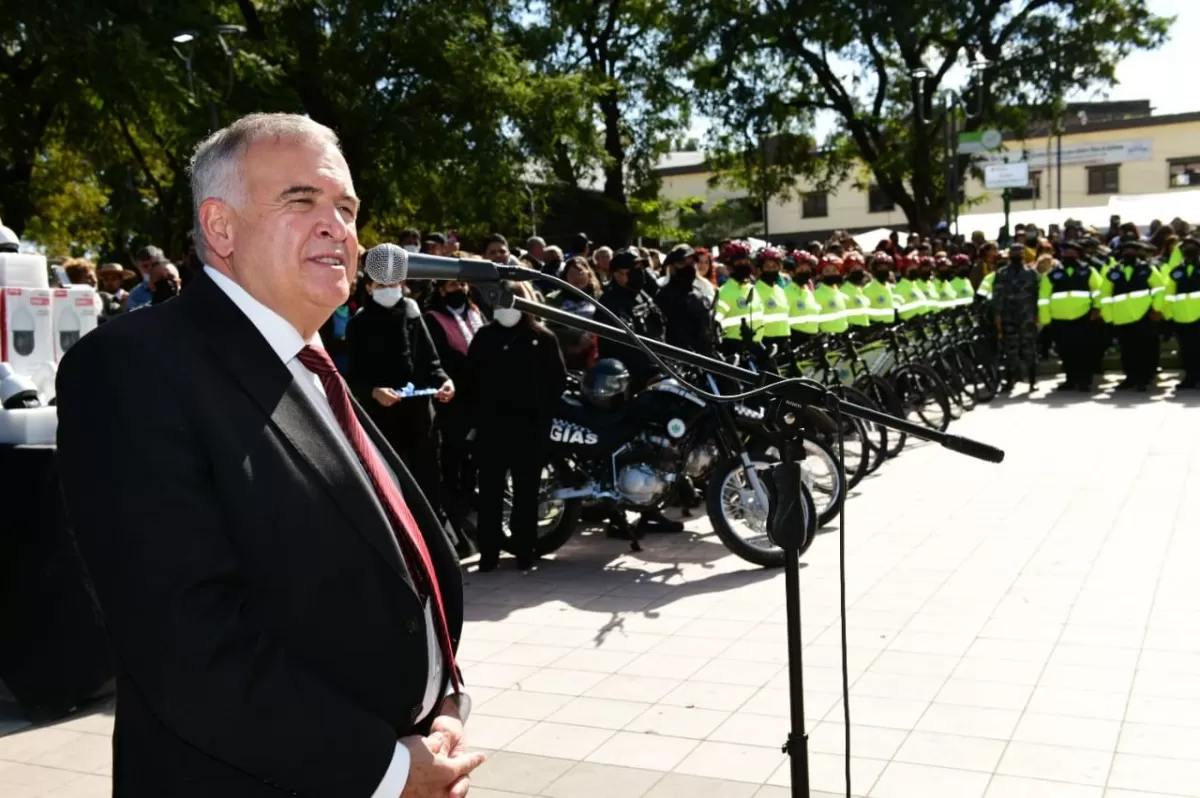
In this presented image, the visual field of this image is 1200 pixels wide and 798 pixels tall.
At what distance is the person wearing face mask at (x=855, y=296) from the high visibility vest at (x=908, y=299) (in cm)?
74

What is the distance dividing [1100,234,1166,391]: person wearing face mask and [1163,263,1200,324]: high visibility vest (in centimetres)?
9

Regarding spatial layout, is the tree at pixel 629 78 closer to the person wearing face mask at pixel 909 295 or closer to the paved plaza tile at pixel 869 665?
the person wearing face mask at pixel 909 295

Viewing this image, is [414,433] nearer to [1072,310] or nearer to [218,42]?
[1072,310]

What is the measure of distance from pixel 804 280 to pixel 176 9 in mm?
10854

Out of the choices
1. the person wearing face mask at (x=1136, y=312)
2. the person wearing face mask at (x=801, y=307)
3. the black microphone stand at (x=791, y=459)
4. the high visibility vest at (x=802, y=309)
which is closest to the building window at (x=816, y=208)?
the person wearing face mask at (x=1136, y=312)

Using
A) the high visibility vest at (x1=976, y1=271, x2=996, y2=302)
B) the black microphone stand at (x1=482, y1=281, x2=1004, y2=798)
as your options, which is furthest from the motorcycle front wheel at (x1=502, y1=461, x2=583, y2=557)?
the high visibility vest at (x1=976, y1=271, x2=996, y2=302)

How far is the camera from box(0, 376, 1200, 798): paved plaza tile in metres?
4.64

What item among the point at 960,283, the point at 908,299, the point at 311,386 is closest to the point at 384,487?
the point at 311,386

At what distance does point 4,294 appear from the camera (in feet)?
19.1

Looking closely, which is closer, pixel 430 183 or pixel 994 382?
pixel 994 382

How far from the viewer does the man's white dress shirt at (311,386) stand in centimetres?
193

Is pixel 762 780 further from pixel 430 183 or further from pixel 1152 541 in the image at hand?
pixel 430 183

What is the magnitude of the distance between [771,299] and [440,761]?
9.99 metres

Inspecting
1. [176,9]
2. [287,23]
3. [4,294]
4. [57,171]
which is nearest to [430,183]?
[287,23]
